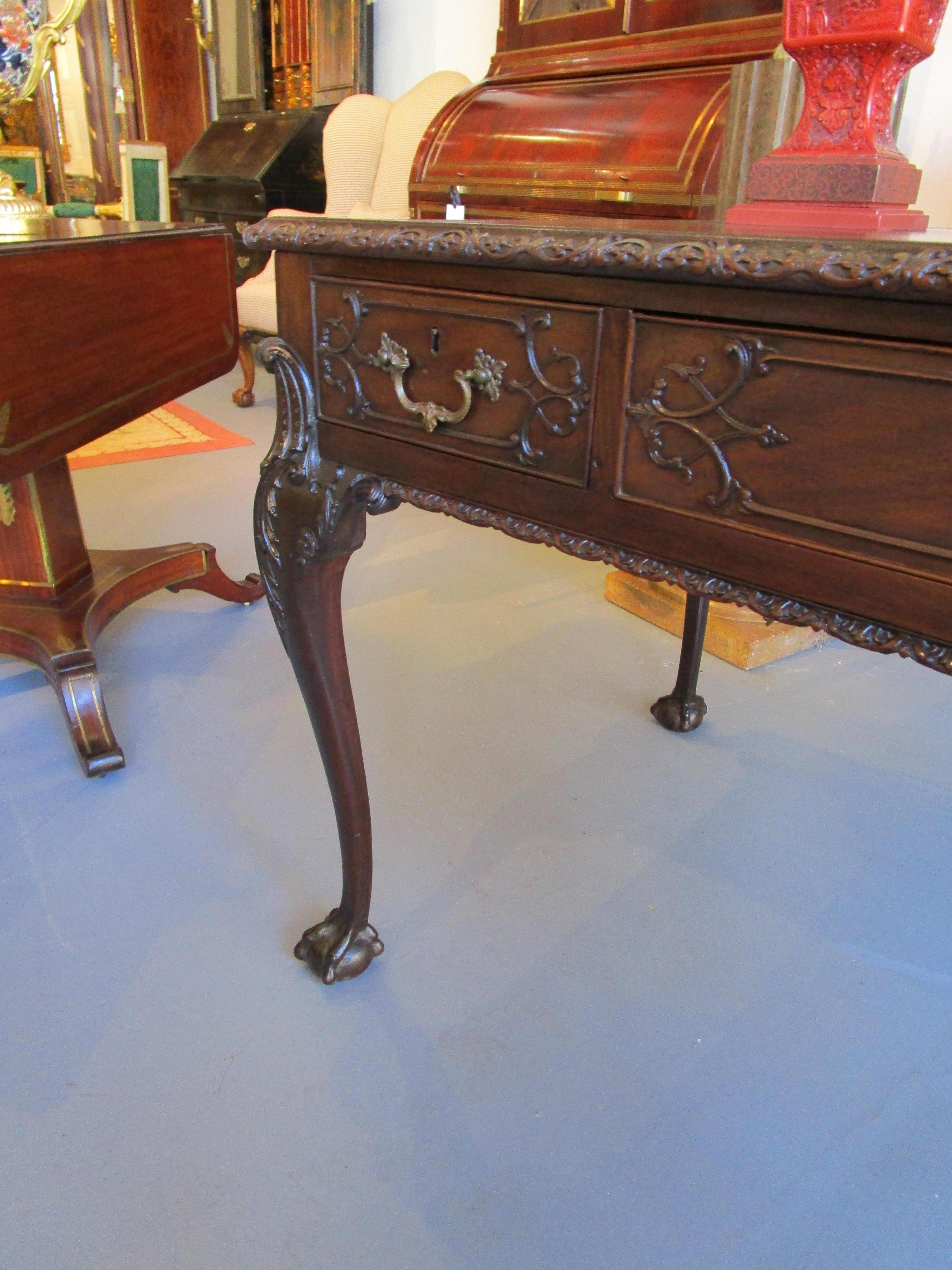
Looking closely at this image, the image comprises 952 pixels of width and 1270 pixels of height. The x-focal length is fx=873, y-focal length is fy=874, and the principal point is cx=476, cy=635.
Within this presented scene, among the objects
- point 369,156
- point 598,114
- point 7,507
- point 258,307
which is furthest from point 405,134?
point 7,507

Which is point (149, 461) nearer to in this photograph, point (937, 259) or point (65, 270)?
point (65, 270)

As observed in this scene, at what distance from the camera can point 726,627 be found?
1.82 m

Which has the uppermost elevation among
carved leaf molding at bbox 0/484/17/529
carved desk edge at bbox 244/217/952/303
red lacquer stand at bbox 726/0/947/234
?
red lacquer stand at bbox 726/0/947/234

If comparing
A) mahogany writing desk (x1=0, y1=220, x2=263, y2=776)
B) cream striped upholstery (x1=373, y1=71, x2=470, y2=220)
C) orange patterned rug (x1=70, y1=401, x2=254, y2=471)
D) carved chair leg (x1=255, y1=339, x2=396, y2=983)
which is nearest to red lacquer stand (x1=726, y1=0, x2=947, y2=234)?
carved chair leg (x1=255, y1=339, x2=396, y2=983)

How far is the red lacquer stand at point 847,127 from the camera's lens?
0.75 meters

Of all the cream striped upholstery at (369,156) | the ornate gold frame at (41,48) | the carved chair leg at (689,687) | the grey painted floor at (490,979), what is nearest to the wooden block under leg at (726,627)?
the grey painted floor at (490,979)

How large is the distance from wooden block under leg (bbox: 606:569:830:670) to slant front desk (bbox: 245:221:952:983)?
1061mm

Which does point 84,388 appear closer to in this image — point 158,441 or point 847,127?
point 847,127

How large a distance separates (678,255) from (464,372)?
0.72 feet

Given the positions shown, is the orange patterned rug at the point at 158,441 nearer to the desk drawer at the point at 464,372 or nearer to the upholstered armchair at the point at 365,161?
the upholstered armchair at the point at 365,161

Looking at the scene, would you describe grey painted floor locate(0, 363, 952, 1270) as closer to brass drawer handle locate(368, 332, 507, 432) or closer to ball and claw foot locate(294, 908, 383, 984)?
ball and claw foot locate(294, 908, 383, 984)

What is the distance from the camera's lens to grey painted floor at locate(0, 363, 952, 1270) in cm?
81

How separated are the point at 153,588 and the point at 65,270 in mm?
693

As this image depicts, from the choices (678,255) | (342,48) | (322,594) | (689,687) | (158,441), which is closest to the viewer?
(678,255)
